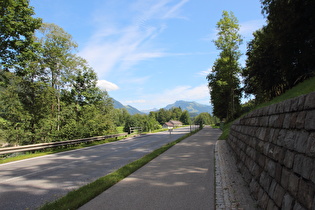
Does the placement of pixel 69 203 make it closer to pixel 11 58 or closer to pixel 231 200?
pixel 231 200

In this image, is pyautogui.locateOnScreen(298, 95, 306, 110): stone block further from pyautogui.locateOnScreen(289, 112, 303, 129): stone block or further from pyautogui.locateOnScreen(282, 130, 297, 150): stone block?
pyautogui.locateOnScreen(282, 130, 297, 150): stone block

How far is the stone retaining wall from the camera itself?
8.70ft

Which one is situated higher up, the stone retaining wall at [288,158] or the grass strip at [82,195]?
the stone retaining wall at [288,158]

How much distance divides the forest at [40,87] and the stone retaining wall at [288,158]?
18.6 m

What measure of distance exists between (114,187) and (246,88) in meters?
36.0

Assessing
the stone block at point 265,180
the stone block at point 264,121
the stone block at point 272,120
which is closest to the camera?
the stone block at point 265,180

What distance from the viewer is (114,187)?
5.85 m

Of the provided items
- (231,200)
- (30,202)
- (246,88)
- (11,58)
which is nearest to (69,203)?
(30,202)

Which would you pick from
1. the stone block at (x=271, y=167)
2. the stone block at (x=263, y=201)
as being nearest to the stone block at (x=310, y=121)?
the stone block at (x=271, y=167)

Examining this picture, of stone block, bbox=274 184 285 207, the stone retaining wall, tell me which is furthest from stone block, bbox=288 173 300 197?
stone block, bbox=274 184 285 207

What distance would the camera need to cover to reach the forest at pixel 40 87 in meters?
16.8

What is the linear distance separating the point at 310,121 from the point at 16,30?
19928mm

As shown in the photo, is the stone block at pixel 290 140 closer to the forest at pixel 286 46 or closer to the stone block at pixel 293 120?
the stone block at pixel 293 120

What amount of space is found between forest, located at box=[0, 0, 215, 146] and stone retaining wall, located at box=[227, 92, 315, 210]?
61.1 feet
